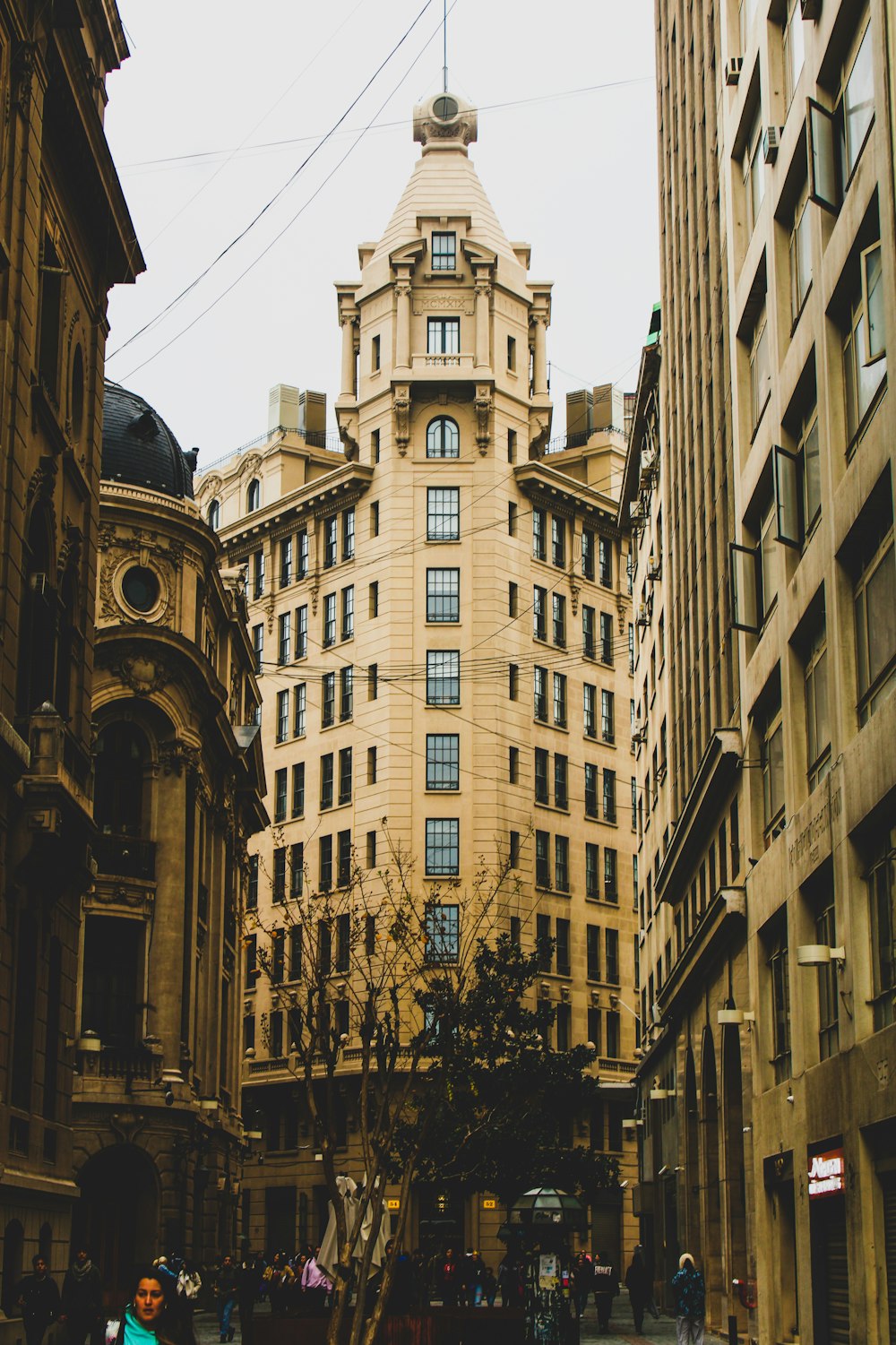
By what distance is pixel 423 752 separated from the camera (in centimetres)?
7712

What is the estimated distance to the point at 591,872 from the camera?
271 feet

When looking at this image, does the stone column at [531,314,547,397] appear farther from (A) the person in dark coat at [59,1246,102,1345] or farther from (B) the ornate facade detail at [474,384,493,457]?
(A) the person in dark coat at [59,1246,102,1345]

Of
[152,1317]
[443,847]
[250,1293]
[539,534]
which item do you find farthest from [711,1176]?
[539,534]

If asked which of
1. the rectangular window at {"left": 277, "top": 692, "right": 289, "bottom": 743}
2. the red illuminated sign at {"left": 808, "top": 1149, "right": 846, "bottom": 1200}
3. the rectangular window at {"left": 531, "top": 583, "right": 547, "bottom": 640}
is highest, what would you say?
the rectangular window at {"left": 531, "top": 583, "right": 547, "bottom": 640}

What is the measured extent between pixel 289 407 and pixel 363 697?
23.1 m

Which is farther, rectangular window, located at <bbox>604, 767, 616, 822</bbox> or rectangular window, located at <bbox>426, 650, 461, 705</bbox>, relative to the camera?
rectangular window, located at <bbox>604, 767, 616, 822</bbox>

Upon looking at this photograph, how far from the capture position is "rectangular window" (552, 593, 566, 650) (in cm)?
8307

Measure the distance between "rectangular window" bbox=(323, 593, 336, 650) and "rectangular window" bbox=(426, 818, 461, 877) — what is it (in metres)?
11.0

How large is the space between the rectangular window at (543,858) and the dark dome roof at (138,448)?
3032 centimetres

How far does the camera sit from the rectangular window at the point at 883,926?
69.1 ft

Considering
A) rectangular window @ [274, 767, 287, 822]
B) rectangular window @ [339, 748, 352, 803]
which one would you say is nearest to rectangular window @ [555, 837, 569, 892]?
rectangular window @ [339, 748, 352, 803]

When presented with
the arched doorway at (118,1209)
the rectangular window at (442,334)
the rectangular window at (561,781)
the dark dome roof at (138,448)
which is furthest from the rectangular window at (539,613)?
the arched doorway at (118,1209)

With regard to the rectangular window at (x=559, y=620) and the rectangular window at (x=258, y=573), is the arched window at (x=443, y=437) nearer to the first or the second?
the rectangular window at (x=559, y=620)

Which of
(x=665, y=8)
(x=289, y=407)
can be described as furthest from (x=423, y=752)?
(x=665, y=8)
